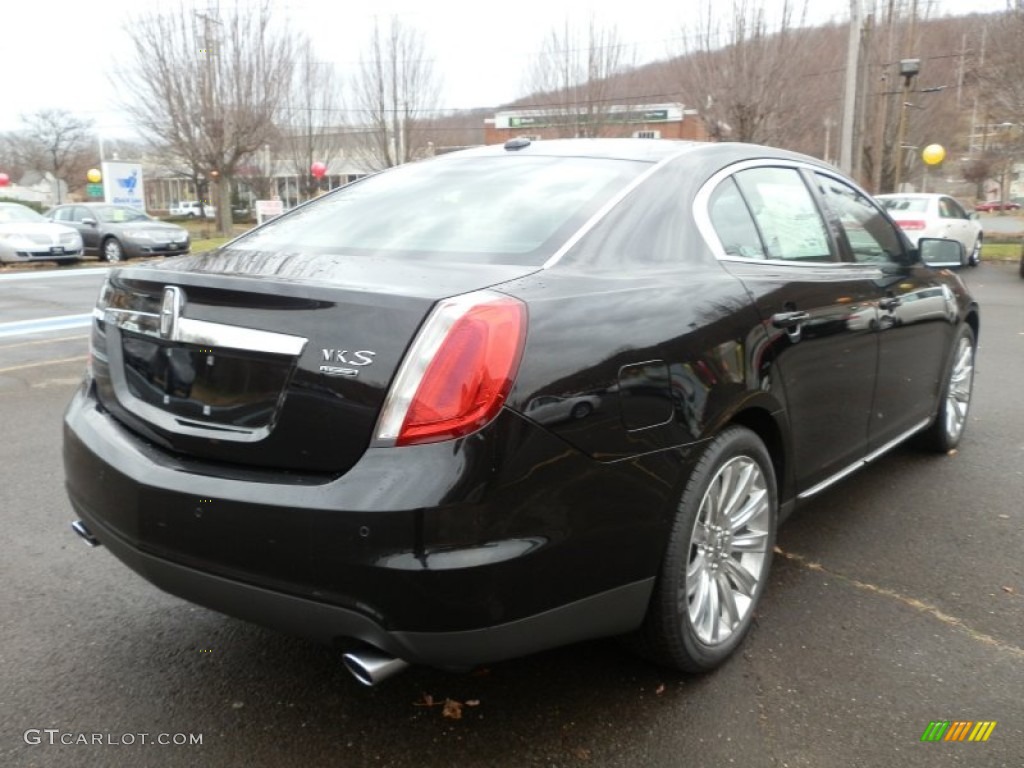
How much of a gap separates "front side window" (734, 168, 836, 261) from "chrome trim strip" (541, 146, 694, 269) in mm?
351

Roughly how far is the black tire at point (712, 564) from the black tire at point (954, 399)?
2.22 meters

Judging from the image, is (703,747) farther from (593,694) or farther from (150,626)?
(150,626)

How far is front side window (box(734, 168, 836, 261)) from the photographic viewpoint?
3016mm

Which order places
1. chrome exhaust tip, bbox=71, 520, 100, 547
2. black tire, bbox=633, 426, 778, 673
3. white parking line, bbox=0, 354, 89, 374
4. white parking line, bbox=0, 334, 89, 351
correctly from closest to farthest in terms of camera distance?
black tire, bbox=633, 426, 778, 673, chrome exhaust tip, bbox=71, 520, 100, 547, white parking line, bbox=0, 354, 89, 374, white parking line, bbox=0, 334, 89, 351

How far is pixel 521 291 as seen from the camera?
2.02 metres

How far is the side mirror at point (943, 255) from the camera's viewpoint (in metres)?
4.20

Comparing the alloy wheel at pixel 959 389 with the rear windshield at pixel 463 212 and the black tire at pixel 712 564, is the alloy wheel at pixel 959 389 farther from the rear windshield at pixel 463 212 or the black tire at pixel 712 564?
the rear windshield at pixel 463 212

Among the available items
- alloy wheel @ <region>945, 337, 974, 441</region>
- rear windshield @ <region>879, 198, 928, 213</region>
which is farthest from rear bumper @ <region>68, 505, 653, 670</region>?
rear windshield @ <region>879, 198, 928, 213</region>

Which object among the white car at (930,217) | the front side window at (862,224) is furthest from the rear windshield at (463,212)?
the white car at (930,217)

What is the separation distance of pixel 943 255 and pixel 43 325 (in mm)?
9138

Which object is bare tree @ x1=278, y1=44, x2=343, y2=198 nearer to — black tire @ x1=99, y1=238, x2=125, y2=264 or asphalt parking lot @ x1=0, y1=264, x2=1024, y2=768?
black tire @ x1=99, y1=238, x2=125, y2=264

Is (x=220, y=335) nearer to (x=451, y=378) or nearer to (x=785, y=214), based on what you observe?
(x=451, y=378)

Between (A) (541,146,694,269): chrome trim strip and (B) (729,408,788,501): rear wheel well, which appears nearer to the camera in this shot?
(A) (541,146,694,269): chrome trim strip

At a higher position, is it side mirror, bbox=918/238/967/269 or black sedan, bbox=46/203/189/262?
side mirror, bbox=918/238/967/269
